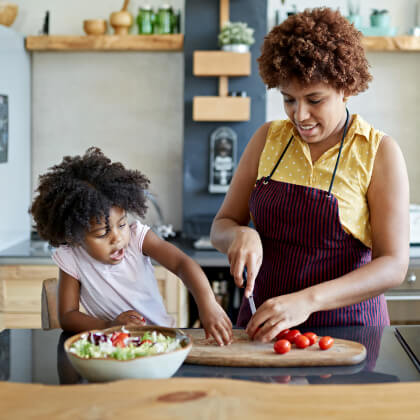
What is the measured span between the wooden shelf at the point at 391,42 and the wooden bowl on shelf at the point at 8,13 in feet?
6.35

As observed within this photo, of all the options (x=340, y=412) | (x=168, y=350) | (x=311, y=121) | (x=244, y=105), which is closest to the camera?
(x=340, y=412)

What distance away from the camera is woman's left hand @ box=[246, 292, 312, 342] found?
131 cm

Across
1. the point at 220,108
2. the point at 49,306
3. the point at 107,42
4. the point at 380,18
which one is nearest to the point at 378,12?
the point at 380,18

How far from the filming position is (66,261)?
167 cm

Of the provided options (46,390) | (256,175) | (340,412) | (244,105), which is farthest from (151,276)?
(244,105)

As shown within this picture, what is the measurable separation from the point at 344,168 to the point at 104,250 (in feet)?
2.19

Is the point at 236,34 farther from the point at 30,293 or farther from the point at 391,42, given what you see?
the point at 30,293

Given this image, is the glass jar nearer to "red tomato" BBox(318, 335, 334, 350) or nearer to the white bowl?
"red tomato" BBox(318, 335, 334, 350)

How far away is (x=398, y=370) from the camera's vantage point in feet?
3.92

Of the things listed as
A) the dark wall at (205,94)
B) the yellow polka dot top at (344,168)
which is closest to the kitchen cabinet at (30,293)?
the dark wall at (205,94)

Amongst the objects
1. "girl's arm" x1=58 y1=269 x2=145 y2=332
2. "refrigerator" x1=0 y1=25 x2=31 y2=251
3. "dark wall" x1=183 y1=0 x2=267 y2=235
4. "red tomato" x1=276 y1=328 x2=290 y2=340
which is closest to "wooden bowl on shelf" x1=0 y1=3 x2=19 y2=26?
"refrigerator" x1=0 y1=25 x2=31 y2=251

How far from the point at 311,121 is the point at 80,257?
29.1 inches

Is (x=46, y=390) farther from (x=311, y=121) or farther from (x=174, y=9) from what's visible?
(x=174, y=9)

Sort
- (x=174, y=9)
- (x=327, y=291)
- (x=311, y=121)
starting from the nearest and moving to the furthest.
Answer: (x=327, y=291) < (x=311, y=121) < (x=174, y=9)
